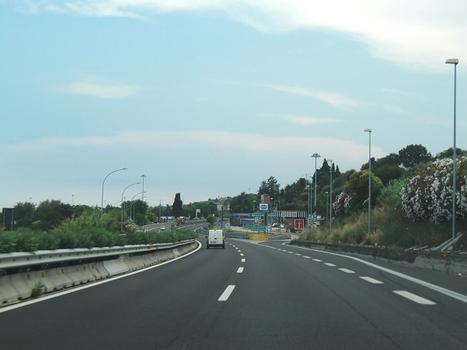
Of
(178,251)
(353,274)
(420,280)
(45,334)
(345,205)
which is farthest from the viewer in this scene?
(345,205)

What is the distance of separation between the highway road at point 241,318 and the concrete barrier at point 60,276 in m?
0.72

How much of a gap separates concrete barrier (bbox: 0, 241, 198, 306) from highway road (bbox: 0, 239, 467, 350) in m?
0.72

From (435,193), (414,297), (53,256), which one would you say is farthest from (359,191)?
(53,256)

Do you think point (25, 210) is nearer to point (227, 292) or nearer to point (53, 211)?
point (53, 211)

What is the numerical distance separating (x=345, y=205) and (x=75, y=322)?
241ft

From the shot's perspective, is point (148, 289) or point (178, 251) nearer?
point (148, 289)

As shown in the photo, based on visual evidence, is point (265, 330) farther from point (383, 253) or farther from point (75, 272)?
point (383, 253)

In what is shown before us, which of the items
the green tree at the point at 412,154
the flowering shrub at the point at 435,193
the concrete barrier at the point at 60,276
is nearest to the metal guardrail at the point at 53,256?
the concrete barrier at the point at 60,276

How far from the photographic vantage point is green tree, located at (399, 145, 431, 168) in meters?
157

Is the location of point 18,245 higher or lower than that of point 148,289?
higher

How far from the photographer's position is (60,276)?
15594mm

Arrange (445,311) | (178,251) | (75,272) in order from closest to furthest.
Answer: (445,311)
(75,272)
(178,251)

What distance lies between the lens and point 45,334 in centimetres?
894

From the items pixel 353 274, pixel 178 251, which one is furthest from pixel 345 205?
pixel 353 274
